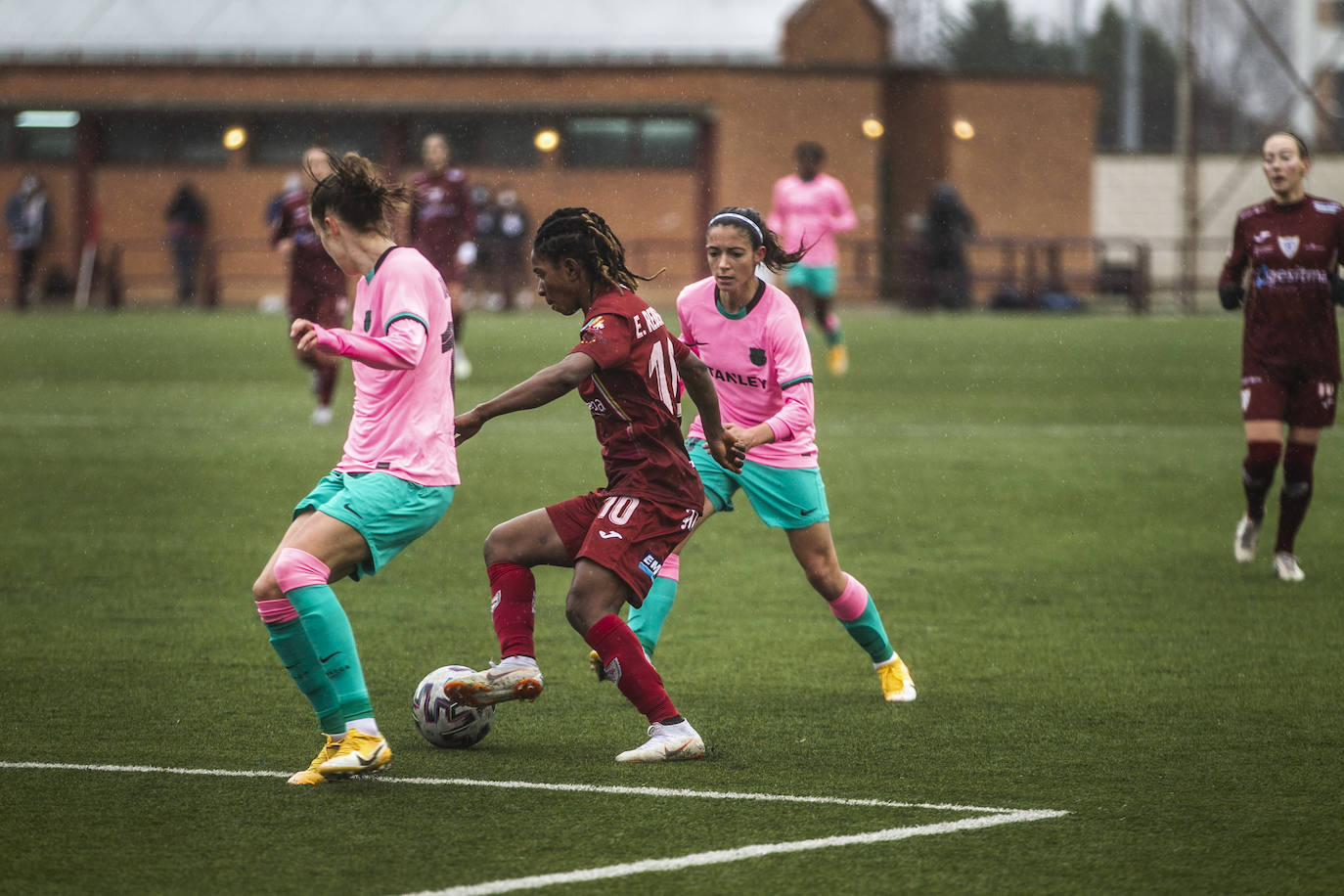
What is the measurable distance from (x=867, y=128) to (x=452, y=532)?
32274 mm

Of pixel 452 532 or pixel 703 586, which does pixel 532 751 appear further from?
pixel 452 532

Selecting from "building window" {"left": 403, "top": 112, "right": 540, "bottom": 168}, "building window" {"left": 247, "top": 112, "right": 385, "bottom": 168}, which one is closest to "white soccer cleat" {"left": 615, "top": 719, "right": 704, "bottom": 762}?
"building window" {"left": 403, "top": 112, "right": 540, "bottom": 168}

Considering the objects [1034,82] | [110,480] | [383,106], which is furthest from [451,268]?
[1034,82]

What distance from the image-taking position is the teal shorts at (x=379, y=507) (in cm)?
523

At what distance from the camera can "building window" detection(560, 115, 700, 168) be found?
40.2 meters

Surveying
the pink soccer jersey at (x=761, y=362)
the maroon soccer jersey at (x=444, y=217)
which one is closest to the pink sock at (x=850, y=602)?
the pink soccer jersey at (x=761, y=362)

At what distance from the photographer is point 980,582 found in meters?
9.04

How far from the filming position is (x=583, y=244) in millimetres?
5578

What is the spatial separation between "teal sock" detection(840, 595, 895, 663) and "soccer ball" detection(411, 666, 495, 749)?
4.92ft

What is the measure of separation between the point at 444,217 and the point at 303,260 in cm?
306

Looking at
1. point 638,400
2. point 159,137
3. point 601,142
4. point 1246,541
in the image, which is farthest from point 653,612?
point 159,137

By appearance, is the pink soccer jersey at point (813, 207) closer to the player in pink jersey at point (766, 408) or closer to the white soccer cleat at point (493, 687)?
the player in pink jersey at point (766, 408)

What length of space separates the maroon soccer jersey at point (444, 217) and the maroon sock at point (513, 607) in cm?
1231

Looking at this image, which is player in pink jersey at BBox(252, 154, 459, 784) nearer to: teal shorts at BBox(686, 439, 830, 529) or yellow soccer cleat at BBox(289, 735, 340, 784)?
yellow soccer cleat at BBox(289, 735, 340, 784)
